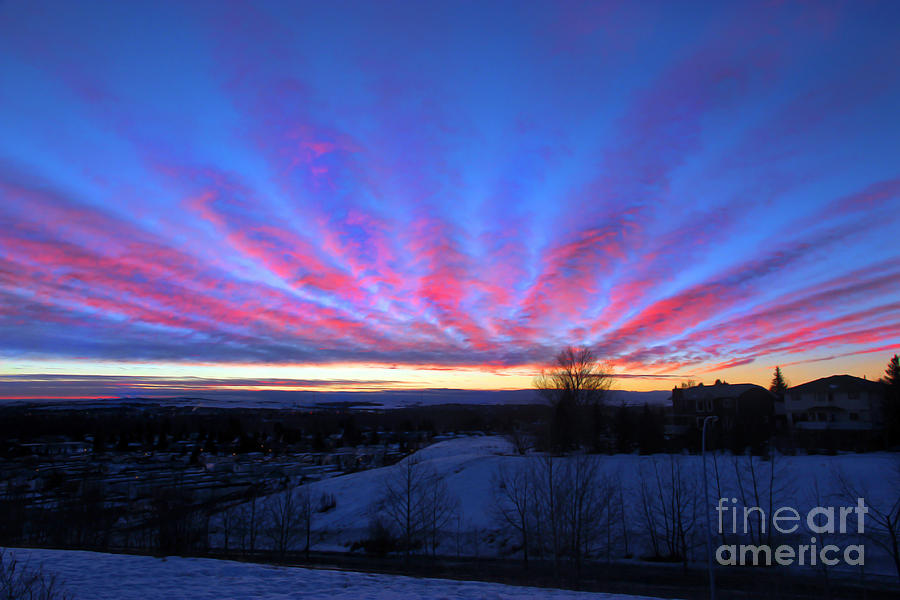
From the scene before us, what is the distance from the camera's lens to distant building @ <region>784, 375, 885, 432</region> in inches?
2266

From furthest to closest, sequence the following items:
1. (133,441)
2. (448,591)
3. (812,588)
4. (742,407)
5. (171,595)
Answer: (133,441), (742,407), (812,588), (448,591), (171,595)

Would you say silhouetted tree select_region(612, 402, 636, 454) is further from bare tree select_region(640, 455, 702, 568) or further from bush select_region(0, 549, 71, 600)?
bush select_region(0, 549, 71, 600)

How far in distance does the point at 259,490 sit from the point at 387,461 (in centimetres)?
2930

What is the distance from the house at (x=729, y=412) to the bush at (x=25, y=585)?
53.3 meters

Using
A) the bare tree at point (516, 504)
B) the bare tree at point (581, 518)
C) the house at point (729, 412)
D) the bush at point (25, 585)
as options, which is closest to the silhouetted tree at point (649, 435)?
the house at point (729, 412)

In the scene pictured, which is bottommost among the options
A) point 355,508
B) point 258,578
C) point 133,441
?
point 133,441

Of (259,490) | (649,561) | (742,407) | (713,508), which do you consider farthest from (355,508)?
(742,407)

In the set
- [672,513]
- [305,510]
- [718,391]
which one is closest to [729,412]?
[718,391]

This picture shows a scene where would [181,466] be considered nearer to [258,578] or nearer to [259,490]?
[259,490]

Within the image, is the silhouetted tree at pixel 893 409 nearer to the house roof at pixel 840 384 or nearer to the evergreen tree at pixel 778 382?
the house roof at pixel 840 384

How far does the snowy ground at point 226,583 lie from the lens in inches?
543

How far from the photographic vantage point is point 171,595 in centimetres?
1349

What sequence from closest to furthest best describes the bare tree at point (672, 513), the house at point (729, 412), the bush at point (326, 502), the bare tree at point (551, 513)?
the bare tree at point (551, 513) < the bare tree at point (672, 513) < the house at point (729, 412) < the bush at point (326, 502)

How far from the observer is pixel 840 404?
5944 cm
